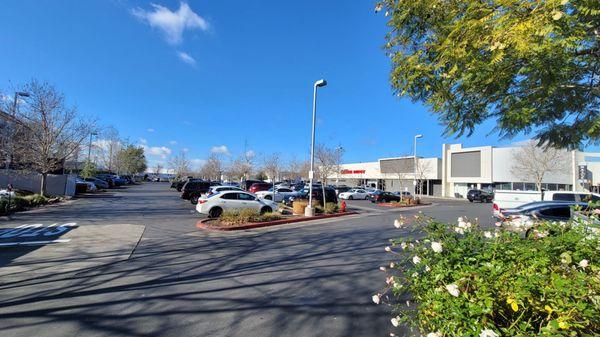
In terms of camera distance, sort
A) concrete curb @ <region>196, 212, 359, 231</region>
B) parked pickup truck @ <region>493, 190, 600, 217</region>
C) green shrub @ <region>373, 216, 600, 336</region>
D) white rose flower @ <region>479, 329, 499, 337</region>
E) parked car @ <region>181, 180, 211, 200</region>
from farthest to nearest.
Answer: parked car @ <region>181, 180, 211, 200</region> < parked pickup truck @ <region>493, 190, 600, 217</region> < concrete curb @ <region>196, 212, 359, 231</region> < green shrub @ <region>373, 216, 600, 336</region> < white rose flower @ <region>479, 329, 499, 337</region>

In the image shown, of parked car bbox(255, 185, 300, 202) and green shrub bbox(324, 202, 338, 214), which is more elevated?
parked car bbox(255, 185, 300, 202)

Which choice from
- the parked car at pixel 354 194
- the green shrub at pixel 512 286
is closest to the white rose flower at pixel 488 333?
the green shrub at pixel 512 286

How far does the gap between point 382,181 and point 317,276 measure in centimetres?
6307

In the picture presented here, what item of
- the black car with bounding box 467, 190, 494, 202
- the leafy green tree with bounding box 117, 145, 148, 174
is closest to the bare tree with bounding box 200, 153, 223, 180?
the leafy green tree with bounding box 117, 145, 148, 174

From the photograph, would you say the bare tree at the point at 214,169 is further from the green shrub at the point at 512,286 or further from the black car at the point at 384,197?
the green shrub at the point at 512,286

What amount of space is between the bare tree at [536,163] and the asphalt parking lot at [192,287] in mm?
42428

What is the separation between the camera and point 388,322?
→ 15.0ft

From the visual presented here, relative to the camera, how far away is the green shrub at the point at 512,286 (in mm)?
2211

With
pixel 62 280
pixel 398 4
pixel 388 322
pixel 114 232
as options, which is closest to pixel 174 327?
pixel 388 322

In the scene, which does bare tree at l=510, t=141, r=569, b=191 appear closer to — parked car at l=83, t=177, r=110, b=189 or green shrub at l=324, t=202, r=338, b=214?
green shrub at l=324, t=202, r=338, b=214

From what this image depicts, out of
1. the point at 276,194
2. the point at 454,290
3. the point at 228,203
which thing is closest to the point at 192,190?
the point at 276,194

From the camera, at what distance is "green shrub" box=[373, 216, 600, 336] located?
2.21 metres

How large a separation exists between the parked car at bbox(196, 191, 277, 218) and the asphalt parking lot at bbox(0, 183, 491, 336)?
5.91 meters

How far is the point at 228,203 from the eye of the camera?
1711 centimetres
